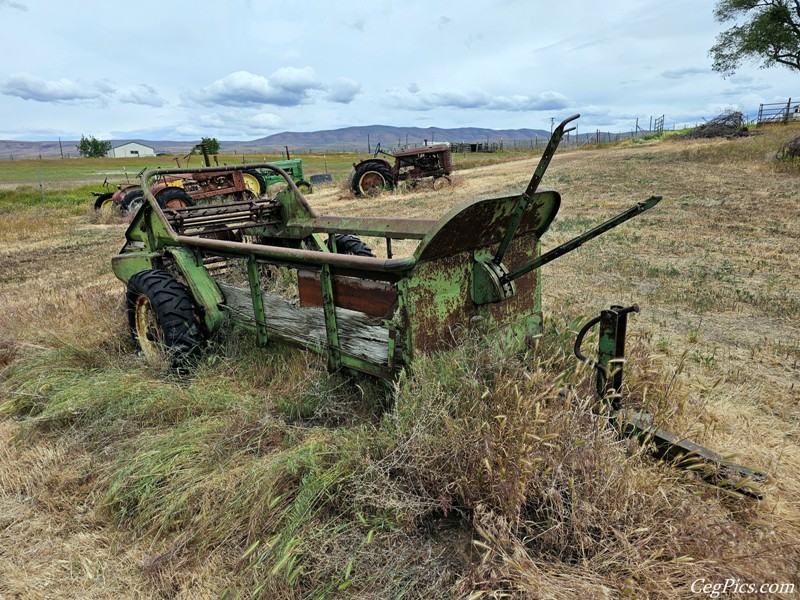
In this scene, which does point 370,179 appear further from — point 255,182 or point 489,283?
point 489,283

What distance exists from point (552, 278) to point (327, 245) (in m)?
2.89

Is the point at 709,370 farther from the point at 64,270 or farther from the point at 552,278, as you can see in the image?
the point at 64,270

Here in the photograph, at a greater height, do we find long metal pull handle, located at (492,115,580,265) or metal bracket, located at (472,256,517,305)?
long metal pull handle, located at (492,115,580,265)

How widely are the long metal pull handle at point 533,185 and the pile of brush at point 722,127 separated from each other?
3090 centimetres

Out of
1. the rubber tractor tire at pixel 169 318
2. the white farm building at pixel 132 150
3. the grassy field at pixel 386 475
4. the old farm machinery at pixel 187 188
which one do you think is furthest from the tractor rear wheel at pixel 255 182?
the white farm building at pixel 132 150

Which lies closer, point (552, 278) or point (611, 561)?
point (611, 561)

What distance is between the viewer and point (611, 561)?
1813mm

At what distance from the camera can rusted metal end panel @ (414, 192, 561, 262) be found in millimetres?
2475

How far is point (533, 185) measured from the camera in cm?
240

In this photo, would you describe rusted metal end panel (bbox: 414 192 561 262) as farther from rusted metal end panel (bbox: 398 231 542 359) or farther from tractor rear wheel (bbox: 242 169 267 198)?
tractor rear wheel (bbox: 242 169 267 198)

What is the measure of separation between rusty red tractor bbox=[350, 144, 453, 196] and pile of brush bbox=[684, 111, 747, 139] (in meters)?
18.9

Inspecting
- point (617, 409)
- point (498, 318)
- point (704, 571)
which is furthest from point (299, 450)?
point (704, 571)

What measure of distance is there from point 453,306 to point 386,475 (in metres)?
0.95

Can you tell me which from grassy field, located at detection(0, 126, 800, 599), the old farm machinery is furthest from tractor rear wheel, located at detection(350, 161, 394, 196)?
grassy field, located at detection(0, 126, 800, 599)
